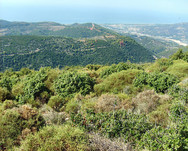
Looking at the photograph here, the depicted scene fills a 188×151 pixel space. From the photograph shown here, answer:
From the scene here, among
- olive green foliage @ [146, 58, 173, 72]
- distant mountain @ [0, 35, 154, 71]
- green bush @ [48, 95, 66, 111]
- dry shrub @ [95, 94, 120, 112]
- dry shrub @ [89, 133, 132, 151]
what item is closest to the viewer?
dry shrub @ [89, 133, 132, 151]

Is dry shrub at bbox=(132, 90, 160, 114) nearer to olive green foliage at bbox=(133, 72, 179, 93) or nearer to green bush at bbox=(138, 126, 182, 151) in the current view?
olive green foliage at bbox=(133, 72, 179, 93)

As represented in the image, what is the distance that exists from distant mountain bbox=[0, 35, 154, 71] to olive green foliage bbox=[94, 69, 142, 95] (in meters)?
60.0

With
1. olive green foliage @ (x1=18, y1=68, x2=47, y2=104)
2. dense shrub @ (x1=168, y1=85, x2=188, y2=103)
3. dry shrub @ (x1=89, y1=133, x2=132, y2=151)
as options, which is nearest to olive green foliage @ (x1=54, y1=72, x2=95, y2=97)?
olive green foliage @ (x1=18, y1=68, x2=47, y2=104)

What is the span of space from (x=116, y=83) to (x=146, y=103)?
4.31 metres

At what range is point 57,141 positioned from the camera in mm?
3602

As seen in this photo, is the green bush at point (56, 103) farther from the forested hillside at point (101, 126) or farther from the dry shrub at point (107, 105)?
the dry shrub at point (107, 105)

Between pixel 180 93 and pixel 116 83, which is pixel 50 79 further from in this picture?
pixel 180 93

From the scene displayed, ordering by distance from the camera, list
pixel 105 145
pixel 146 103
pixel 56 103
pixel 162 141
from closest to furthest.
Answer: pixel 162 141
pixel 105 145
pixel 146 103
pixel 56 103

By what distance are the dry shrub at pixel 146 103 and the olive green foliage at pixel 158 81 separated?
2.34 metres

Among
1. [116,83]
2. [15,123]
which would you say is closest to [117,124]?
[15,123]

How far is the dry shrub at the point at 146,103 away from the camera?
21.5 feet

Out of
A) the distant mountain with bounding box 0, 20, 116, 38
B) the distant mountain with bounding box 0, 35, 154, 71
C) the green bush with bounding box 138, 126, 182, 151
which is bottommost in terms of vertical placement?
the distant mountain with bounding box 0, 35, 154, 71

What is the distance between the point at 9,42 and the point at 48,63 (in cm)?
3119

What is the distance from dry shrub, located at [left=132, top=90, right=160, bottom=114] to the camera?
6566 mm
